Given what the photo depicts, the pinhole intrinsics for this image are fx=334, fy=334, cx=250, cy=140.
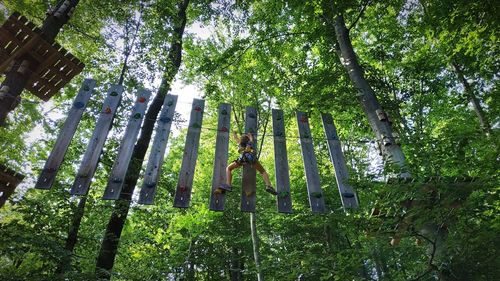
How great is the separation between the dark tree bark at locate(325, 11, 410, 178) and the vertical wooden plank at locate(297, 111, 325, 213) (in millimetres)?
1066

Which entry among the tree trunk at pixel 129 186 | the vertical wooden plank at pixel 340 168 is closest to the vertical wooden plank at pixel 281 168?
the vertical wooden plank at pixel 340 168

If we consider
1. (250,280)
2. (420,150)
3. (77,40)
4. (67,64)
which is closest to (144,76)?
(77,40)

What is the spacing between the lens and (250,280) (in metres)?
16.9

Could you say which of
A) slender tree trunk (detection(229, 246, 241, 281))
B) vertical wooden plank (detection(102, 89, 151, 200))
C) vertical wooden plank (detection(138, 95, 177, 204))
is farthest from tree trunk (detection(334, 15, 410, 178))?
slender tree trunk (detection(229, 246, 241, 281))

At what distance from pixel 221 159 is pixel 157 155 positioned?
92 cm

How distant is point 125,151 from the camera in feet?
15.5

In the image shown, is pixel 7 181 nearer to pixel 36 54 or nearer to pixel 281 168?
pixel 36 54

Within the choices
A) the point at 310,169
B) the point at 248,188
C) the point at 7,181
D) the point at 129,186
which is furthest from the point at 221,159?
the point at 129,186

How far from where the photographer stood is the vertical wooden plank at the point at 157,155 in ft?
14.1

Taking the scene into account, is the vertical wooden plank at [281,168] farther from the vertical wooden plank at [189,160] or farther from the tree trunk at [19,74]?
the tree trunk at [19,74]

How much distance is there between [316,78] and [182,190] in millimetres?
4580

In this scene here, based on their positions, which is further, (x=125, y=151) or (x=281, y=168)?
(x=281, y=168)

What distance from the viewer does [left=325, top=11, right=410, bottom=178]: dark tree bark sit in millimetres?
5496

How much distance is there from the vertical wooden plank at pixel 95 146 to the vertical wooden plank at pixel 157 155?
0.70m
